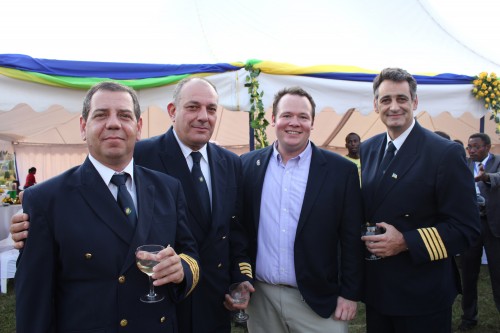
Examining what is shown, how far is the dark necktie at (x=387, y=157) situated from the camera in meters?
2.37

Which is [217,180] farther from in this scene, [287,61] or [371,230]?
[287,61]

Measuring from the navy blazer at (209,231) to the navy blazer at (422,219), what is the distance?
830 mm

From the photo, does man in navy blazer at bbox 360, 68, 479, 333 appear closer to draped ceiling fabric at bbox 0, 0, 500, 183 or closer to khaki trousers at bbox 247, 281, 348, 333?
khaki trousers at bbox 247, 281, 348, 333

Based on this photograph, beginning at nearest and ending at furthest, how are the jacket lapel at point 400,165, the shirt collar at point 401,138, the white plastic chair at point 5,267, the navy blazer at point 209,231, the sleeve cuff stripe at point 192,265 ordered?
the sleeve cuff stripe at point 192,265 → the navy blazer at point 209,231 → the jacket lapel at point 400,165 → the shirt collar at point 401,138 → the white plastic chair at point 5,267

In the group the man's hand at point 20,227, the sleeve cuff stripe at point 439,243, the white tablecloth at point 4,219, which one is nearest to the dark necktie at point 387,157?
the sleeve cuff stripe at point 439,243

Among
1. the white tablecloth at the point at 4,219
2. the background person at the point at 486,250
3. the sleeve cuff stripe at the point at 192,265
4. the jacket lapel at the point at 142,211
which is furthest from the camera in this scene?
the white tablecloth at the point at 4,219

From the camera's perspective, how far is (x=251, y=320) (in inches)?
101

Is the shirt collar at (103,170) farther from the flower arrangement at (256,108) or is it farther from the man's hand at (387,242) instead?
the flower arrangement at (256,108)

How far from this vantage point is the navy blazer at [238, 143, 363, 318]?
2.27 meters

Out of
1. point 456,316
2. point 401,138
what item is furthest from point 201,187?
point 456,316

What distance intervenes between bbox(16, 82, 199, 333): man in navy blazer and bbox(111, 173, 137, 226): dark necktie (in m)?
0.01

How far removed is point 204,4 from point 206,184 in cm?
509

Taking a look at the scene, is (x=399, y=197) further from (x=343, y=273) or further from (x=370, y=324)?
(x=370, y=324)

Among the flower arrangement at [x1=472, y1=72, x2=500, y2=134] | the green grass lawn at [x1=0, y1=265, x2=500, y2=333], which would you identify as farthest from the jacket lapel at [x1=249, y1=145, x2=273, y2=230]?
the flower arrangement at [x1=472, y1=72, x2=500, y2=134]
